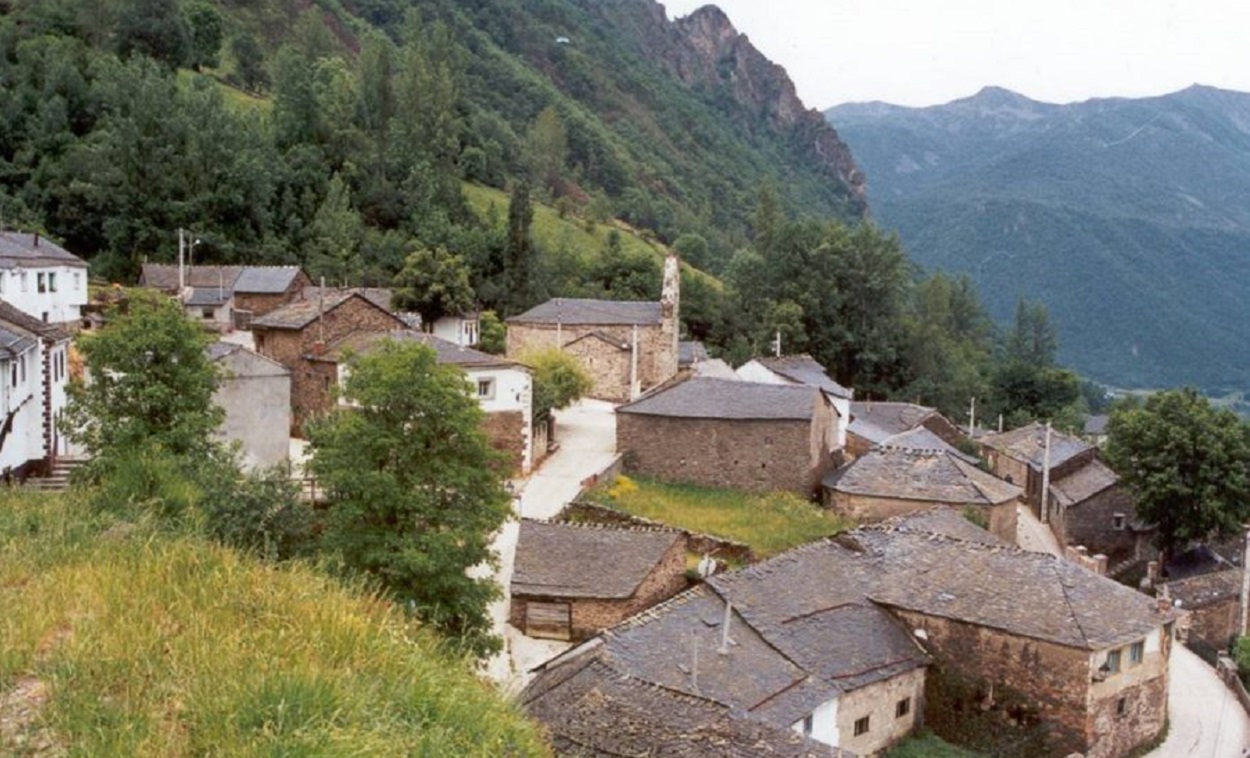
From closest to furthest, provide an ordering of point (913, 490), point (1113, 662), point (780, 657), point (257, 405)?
point (780, 657)
point (1113, 662)
point (257, 405)
point (913, 490)

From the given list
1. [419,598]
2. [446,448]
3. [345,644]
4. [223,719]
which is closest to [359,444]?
[446,448]

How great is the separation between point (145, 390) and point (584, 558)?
961cm

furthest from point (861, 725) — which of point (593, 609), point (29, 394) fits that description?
point (29, 394)

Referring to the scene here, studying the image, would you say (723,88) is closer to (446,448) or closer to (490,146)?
(490,146)

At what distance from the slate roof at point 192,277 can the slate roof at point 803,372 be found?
80.4ft

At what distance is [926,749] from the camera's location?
22.6m

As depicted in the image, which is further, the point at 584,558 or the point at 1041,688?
the point at 584,558

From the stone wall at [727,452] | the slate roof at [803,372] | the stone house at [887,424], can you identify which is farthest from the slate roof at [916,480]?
the slate roof at [803,372]

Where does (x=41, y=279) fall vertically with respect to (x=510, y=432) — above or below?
above

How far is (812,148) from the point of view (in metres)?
192

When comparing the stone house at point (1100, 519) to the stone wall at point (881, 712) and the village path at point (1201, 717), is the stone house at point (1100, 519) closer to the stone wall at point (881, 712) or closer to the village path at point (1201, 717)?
the village path at point (1201, 717)

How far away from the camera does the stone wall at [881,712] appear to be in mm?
21417

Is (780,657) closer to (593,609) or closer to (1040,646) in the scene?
(593,609)

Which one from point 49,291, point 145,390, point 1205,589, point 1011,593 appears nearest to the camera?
point 145,390
